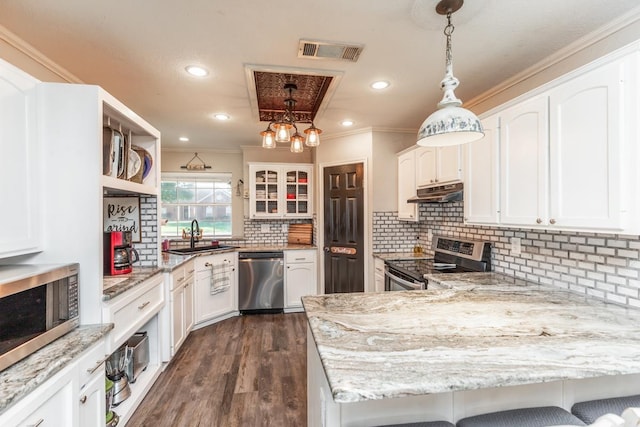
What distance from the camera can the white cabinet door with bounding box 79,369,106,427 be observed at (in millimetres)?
1402

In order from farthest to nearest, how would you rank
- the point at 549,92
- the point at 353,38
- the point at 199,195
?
1. the point at 199,195
2. the point at 353,38
3. the point at 549,92

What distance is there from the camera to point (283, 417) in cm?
205

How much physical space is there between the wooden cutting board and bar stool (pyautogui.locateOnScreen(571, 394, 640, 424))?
367cm

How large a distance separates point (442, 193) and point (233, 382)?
2.36 m

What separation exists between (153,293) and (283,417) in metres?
1.35

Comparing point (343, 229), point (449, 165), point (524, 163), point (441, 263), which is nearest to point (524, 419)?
point (524, 163)

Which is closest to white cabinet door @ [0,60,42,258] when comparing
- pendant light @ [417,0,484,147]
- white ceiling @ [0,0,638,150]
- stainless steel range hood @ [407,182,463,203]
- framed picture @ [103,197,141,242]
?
white ceiling @ [0,0,638,150]

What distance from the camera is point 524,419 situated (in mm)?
1033

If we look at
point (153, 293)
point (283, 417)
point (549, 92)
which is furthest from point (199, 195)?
point (549, 92)

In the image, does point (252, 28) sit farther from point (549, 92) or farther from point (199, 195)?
point (199, 195)

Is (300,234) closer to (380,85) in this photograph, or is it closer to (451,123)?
(380,85)

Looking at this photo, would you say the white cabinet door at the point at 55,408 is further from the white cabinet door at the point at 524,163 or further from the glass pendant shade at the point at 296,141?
the white cabinet door at the point at 524,163

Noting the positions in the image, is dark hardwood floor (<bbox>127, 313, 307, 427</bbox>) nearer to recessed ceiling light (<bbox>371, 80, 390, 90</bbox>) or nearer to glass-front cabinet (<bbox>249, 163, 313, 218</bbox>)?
glass-front cabinet (<bbox>249, 163, 313, 218</bbox>)

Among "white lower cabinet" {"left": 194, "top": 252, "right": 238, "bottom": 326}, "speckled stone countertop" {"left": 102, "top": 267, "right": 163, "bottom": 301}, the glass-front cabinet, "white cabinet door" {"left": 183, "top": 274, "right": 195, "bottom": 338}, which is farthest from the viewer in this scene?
the glass-front cabinet
